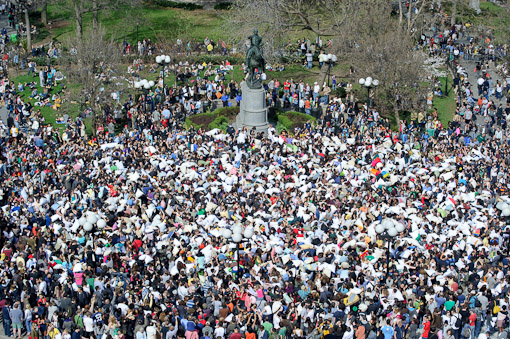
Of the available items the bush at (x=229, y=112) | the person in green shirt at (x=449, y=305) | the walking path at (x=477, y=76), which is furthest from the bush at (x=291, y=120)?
the person in green shirt at (x=449, y=305)

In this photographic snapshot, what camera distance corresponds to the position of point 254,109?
39875 mm

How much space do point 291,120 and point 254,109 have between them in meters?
3.10

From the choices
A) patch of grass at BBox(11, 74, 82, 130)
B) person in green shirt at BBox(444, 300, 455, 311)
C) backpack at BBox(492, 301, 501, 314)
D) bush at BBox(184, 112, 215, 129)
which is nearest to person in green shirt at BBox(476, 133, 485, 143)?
bush at BBox(184, 112, 215, 129)

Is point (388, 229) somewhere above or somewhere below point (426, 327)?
above

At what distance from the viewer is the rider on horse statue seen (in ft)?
128

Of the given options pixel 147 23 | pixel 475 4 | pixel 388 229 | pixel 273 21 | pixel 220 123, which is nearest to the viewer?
pixel 388 229

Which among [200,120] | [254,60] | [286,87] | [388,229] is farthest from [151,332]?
[286,87]

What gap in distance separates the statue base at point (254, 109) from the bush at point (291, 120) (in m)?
1.72

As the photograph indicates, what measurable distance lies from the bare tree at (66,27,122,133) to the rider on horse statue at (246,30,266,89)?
8.25 meters

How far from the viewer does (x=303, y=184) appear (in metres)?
31.4

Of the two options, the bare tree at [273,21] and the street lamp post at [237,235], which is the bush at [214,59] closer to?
the bare tree at [273,21]

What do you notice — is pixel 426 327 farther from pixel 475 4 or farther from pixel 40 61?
pixel 475 4

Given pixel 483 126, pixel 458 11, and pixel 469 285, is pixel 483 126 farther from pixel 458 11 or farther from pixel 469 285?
pixel 458 11

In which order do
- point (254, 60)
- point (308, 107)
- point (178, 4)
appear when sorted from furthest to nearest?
point (178, 4) → point (308, 107) → point (254, 60)
